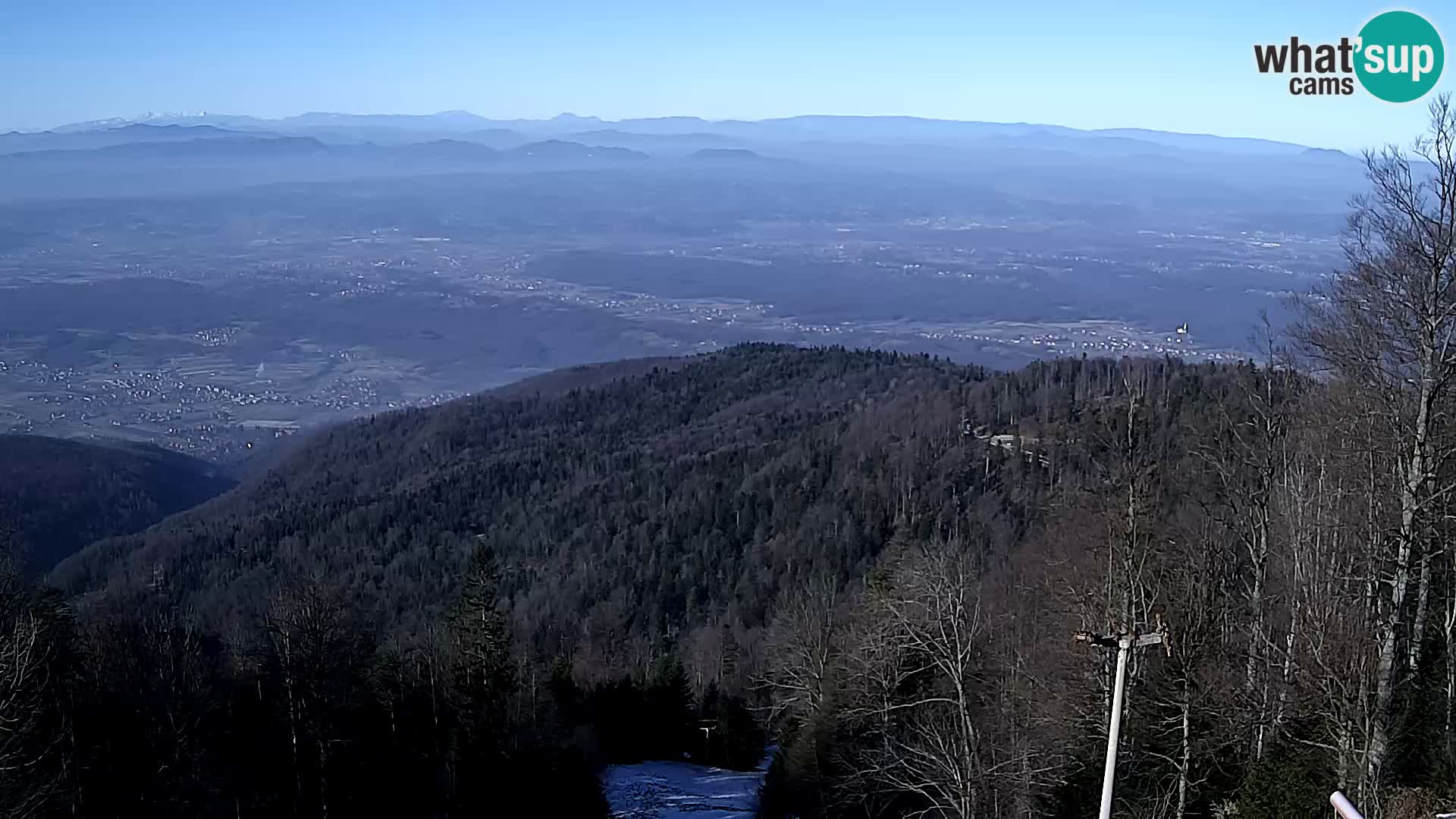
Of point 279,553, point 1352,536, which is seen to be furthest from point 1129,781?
point 279,553

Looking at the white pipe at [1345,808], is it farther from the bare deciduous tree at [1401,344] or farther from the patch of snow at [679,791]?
the patch of snow at [679,791]

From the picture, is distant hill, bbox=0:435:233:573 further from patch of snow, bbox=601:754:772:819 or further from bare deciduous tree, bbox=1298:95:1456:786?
bare deciduous tree, bbox=1298:95:1456:786

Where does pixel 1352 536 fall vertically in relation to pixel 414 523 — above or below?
above

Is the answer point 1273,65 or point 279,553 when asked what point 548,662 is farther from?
point 279,553

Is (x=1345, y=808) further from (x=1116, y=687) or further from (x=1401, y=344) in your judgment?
(x=1401, y=344)

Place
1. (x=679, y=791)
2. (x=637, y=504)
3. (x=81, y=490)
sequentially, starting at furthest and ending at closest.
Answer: (x=81, y=490), (x=637, y=504), (x=679, y=791)

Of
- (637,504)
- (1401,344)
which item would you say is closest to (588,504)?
(637,504)

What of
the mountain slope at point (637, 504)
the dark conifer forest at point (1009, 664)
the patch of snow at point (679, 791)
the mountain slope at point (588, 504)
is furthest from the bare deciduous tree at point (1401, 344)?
the mountain slope at point (588, 504)

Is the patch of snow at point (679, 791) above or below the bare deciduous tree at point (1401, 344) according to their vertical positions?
below

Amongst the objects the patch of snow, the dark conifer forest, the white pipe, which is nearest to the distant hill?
the dark conifer forest
